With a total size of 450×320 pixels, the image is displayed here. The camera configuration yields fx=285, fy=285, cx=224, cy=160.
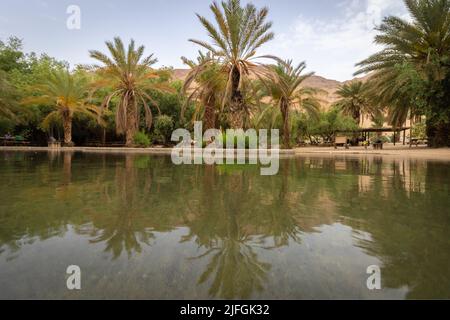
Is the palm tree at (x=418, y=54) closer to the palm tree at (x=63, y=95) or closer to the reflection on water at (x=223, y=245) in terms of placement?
the reflection on water at (x=223, y=245)

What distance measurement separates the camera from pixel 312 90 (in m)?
24.1

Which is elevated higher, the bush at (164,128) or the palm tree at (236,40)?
the palm tree at (236,40)

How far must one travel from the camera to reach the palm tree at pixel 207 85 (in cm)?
1545

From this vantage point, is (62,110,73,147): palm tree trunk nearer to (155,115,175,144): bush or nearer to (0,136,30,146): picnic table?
(0,136,30,146): picnic table

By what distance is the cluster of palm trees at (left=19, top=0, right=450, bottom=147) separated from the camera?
15.2m

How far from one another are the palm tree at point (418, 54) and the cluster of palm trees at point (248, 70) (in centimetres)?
5


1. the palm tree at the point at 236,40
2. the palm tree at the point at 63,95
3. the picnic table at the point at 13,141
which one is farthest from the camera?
the picnic table at the point at 13,141

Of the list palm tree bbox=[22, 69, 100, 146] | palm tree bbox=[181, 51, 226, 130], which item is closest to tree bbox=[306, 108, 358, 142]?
palm tree bbox=[181, 51, 226, 130]

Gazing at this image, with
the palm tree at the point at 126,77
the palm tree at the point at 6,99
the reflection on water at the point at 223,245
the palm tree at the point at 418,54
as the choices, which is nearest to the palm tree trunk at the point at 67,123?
the palm tree at the point at 6,99

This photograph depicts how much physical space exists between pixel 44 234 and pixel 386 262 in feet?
9.10

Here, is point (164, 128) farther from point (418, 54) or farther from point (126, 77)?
point (418, 54)

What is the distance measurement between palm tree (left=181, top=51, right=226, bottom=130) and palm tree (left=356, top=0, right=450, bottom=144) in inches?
381

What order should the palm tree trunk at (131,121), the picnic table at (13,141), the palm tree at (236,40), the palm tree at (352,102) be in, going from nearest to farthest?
the palm tree at (236,40), the palm tree trunk at (131,121), the picnic table at (13,141), the palm tree at (352,102)
